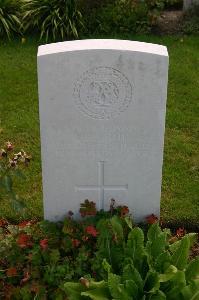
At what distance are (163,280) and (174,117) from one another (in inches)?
127

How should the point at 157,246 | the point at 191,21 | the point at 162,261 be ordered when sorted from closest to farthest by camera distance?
the point at 162,261 → the point at 157,246 → the point at 191,21

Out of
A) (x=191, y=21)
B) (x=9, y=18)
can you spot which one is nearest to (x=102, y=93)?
(x=9, y=18)

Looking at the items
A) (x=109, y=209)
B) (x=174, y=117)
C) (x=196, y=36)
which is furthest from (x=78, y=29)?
(x=109, y=209)

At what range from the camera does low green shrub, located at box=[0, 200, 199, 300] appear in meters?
3.85

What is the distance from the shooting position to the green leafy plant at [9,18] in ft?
28.4

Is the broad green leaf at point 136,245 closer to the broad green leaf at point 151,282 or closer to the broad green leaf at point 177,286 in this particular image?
the broad green leaf at point 151,282

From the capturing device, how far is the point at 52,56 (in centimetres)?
393

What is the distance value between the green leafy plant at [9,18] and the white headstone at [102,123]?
466 cm

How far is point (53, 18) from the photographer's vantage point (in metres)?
8.61

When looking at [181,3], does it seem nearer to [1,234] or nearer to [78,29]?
[78,29]

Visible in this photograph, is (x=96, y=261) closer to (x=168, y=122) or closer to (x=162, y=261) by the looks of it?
(x=162, y=261)

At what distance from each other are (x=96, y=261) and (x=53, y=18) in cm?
526

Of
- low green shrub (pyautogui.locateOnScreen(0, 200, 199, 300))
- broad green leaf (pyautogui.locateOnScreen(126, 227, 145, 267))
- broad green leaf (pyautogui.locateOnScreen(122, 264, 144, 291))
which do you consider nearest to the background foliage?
low green shrub (pyautogui.locateOnScreen(0, 200, 199, 300))

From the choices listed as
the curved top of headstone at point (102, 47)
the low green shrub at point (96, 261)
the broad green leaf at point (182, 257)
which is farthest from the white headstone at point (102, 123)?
the broad green leaf at point (182, 257)
